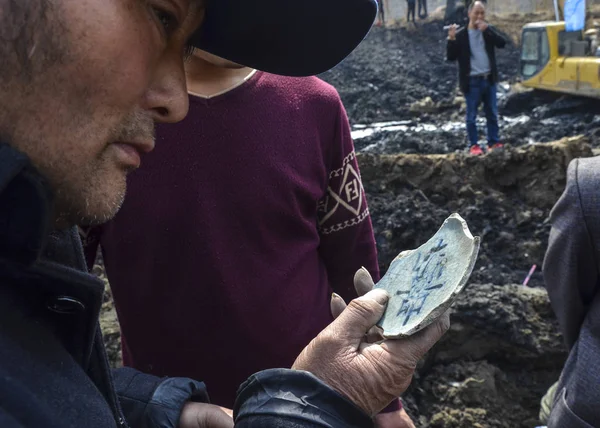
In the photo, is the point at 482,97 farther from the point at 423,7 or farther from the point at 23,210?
the point at 423,7

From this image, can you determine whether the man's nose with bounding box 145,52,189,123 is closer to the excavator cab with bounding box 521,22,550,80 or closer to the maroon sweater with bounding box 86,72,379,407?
the maroon sweater with bounding box 86,72,379,407

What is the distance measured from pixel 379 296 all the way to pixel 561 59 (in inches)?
457

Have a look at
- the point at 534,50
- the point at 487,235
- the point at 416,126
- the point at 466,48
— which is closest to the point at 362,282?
the point at 487,235

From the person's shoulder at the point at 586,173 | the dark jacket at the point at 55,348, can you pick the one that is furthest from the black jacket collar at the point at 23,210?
the person's shoulder at the point at 586,173

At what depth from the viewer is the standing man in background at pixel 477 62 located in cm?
836

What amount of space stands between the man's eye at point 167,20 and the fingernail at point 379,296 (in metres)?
0.68

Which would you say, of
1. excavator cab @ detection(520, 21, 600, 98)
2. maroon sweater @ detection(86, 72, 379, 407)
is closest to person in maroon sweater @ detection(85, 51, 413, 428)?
maroon sweater @ detection(86, 72, 379, 407)

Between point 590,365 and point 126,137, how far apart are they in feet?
4.91

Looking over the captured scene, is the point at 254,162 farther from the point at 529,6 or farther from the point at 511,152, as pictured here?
the point at 529,6

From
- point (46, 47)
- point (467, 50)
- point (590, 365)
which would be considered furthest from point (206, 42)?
point (467, 50)

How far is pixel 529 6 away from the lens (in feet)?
85.0

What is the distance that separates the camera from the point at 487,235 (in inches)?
202

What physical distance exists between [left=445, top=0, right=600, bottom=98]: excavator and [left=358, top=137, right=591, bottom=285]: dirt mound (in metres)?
5.48

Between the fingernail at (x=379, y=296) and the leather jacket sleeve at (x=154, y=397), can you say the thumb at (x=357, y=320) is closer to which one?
the fingernail at (x=379, y=296)
